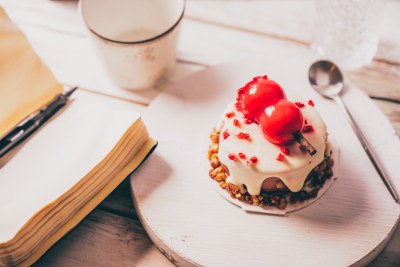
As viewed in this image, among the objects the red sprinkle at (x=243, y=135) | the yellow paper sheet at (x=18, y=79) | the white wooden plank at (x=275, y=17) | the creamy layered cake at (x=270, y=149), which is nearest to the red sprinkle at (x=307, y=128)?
the creamy layered cake at (x=270, y=149)

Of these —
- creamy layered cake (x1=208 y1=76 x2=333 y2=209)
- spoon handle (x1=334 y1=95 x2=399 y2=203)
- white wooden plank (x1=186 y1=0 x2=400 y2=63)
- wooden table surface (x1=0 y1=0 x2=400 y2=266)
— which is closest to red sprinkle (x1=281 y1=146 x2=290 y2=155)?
creamy layered cake (x1=208 y1=76 x2=333 y2=209)

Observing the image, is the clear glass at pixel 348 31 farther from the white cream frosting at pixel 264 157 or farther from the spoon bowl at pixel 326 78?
the white cream frosting at pixel 264 157

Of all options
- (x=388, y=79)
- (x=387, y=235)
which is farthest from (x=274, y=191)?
(x=388, y=79)

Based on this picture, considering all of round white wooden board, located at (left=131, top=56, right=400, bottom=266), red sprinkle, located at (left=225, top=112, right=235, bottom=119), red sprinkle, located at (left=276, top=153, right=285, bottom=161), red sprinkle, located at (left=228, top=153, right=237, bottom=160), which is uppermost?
red sprinkle, located at (left=225, top=112, right=235, bottom=119)

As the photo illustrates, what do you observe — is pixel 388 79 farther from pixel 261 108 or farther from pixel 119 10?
pixel 119 10

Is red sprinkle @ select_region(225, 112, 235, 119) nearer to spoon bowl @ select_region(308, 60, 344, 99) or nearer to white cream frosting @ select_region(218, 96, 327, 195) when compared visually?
white cream frosting @ select_region(218, 96, 327, 195)

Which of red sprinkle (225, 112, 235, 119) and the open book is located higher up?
red sprinkle (225, 112, 235, 119)
